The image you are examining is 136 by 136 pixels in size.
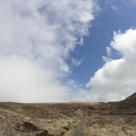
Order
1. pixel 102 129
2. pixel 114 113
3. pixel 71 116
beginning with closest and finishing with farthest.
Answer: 1. pixel 102 129
2. pixel 71 116
3. pixel 114 113

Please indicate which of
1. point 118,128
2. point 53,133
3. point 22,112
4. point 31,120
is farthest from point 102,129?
point 22,112

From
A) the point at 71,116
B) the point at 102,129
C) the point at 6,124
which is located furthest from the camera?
the point at 71,116

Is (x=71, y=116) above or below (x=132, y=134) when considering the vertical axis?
above

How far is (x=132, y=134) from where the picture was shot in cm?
3628

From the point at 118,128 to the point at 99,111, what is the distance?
1500 cm

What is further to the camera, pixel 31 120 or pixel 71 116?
pixel 71 116

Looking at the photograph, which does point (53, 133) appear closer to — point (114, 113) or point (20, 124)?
point (20, 124)

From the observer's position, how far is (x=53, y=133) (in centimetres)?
3500

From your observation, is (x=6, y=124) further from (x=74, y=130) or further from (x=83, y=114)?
(x=83, y=114)

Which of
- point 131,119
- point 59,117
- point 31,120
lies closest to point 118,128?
point 131,119

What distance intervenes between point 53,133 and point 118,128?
960 centimetres

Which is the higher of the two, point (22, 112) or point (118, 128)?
point (22, 112)

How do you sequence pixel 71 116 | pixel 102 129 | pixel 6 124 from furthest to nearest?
pixel 71 116 → pixel 102 129 → pixel 6 124

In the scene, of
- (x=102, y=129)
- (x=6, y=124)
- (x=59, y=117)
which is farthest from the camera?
(x=59, y=117)
